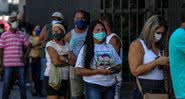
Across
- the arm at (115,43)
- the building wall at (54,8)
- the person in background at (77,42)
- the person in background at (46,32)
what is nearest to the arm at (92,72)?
the arm at (115,43)

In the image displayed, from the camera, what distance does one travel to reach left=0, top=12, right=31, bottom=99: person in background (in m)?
9.94

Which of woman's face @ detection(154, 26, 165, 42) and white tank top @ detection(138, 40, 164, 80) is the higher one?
woman's face @ detection(154, 26, 165, 42)

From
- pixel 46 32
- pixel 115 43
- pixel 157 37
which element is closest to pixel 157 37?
pixel 157 37

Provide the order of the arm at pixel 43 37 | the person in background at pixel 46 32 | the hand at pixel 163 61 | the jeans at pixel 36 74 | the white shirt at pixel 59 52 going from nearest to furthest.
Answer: the hand at pixel 163 61 < the white shirt at pixel 59 52 < the person in background at pixel 46 32 < the arm at pixel 43 37 < the jeans at pixel 36 74

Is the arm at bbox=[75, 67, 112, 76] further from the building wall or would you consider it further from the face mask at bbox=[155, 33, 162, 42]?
the building wall

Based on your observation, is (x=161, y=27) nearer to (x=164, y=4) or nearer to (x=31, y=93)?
(x=164, y=4)

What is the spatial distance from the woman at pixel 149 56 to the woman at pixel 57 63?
2.49 metres

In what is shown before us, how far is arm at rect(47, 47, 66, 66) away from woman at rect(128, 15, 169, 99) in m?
2.48

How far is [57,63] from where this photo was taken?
8000 millimetres

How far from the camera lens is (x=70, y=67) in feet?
27.0

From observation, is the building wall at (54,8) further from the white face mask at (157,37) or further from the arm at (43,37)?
the white face mask at (157,37)

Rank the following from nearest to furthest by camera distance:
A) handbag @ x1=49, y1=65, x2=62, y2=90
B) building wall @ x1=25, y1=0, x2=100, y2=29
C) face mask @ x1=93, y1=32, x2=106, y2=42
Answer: face mask @ x1=93, y1=32, x2=106, y2=42 < handbag @ x1=49, y1=65, x2=62, y2=90 < building wall @ x1=25, y1=0, x2=100, y2=29

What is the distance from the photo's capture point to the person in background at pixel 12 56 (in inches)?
391

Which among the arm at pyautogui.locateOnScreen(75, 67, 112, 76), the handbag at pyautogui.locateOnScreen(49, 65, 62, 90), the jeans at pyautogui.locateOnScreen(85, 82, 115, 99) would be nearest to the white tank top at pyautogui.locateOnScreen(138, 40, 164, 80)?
the arm at pyautogui.locateOnScreen(75, 67, 112, 76)
